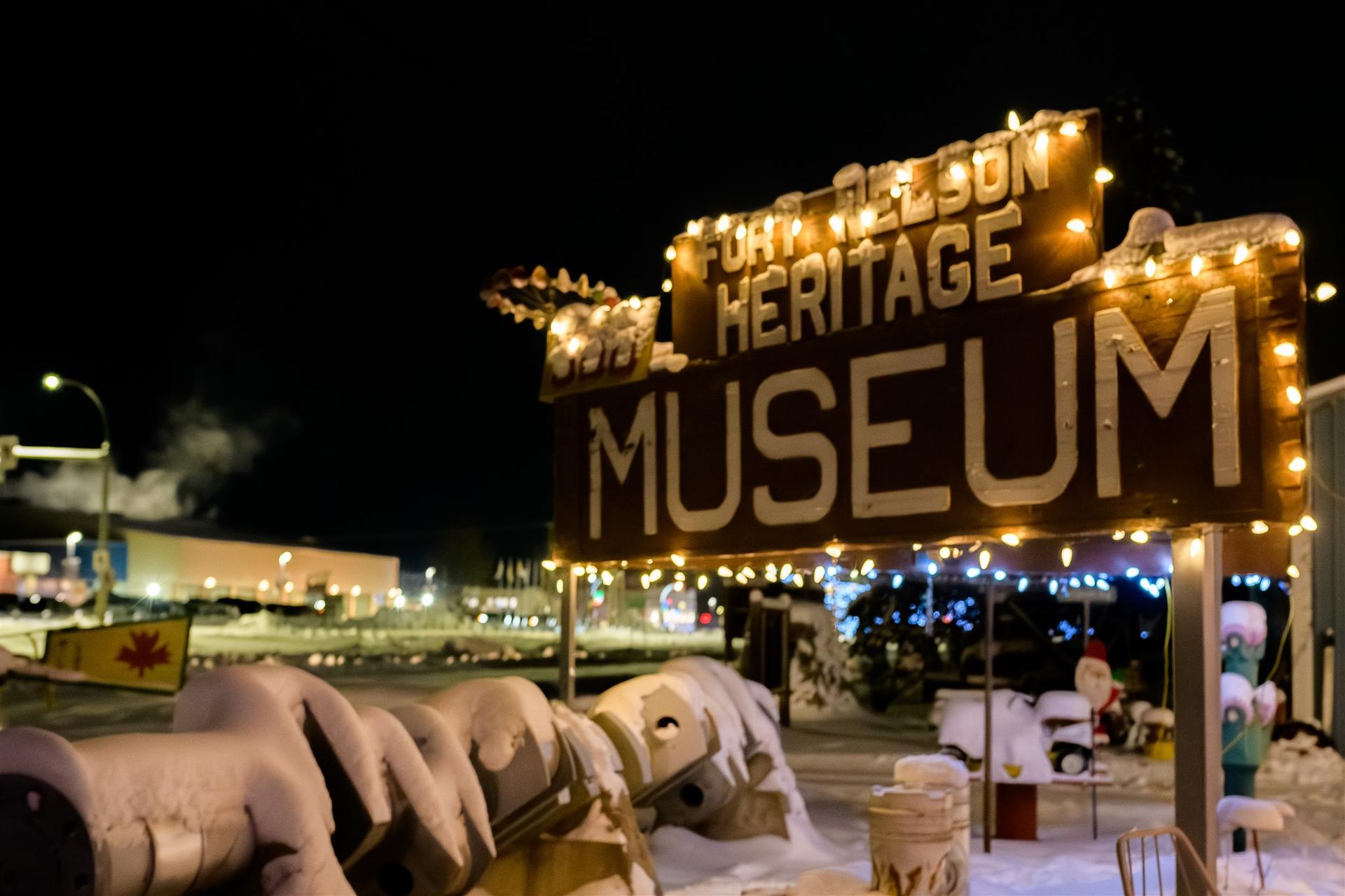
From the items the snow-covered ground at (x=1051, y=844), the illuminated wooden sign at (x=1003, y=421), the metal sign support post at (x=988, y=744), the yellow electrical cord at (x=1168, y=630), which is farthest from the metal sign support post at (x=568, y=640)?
the yellow electrical cord at (x=1168, y=630)

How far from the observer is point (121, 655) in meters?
17.6

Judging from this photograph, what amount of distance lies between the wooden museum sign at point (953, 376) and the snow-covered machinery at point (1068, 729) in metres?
4.10

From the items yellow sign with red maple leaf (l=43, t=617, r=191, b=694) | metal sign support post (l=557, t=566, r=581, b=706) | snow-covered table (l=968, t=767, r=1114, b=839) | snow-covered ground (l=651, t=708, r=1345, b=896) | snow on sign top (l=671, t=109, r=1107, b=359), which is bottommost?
snow-covered ground (l=651, t=708, r=1345, b=896)

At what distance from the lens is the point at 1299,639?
696 inches

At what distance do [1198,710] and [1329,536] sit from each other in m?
13.2

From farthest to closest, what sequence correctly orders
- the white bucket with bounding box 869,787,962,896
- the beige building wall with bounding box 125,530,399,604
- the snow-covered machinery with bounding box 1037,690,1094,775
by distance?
the beige building wall with bounding box 125,530,399,604 → the snow-covered machinery with bounding box 1037,690,1094,775 → the white bucket with bounding box 869,787,962,896

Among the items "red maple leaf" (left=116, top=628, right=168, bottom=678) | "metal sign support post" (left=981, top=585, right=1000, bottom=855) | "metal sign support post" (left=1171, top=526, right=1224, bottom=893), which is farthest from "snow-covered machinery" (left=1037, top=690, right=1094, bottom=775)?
"red maple leaf" (left=116, top=628, right=168, bottom=678)

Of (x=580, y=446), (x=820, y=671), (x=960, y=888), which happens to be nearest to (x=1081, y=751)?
(x=960, y=888)

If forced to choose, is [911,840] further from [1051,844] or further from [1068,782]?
[1068,782]

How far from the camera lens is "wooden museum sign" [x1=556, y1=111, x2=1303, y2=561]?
20.0ft

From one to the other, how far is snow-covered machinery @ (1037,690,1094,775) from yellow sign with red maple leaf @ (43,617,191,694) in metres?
12.1

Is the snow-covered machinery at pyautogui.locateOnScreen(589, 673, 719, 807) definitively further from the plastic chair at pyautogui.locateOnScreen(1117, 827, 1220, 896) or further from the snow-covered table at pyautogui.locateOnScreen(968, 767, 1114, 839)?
the plastic chair at pyautogui.locateOnScreen(1117, 827, 1220, 896)

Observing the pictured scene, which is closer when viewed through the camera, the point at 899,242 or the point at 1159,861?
the point at 1159,861

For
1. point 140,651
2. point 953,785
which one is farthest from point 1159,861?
point 140,651
